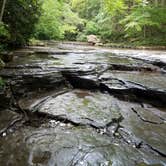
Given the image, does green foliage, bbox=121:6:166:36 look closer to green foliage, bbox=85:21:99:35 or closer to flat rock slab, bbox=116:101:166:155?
green foliage, bbox=85:21:99:35

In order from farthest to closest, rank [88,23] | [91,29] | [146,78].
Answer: [88,23] < [91,29] < [146,78]

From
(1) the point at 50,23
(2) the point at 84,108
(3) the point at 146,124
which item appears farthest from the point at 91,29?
(3) the point at 146,124

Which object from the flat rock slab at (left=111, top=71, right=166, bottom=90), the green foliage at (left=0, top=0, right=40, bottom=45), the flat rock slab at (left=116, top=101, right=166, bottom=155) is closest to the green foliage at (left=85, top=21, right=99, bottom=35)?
the green foliage at (left=0, top=0, right=40, bottom=45)

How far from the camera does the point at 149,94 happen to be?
14.0 ft

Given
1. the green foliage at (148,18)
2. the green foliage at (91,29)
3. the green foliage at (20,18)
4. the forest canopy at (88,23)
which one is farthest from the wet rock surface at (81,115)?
the green foliage at (91,29)

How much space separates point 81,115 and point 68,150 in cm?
88

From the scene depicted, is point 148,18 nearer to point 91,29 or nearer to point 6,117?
point 91,29

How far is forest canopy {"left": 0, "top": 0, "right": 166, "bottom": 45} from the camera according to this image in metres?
7.28

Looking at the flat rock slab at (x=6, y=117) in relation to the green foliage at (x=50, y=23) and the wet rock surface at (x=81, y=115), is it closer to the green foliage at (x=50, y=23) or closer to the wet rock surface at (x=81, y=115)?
the wet rock surface at (x=81, y=115)

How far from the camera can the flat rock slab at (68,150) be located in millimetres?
2479

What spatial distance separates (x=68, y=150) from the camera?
8.74 feet

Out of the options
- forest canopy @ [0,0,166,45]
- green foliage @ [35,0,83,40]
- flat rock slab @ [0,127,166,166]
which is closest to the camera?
flat rock slab @ [0,127,166,166]

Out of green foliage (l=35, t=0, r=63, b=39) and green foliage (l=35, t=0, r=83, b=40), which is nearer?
green foliage (l=35, t=0, r=83, b=40)

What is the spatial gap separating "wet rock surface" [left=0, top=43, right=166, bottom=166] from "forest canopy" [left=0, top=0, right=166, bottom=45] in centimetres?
235
